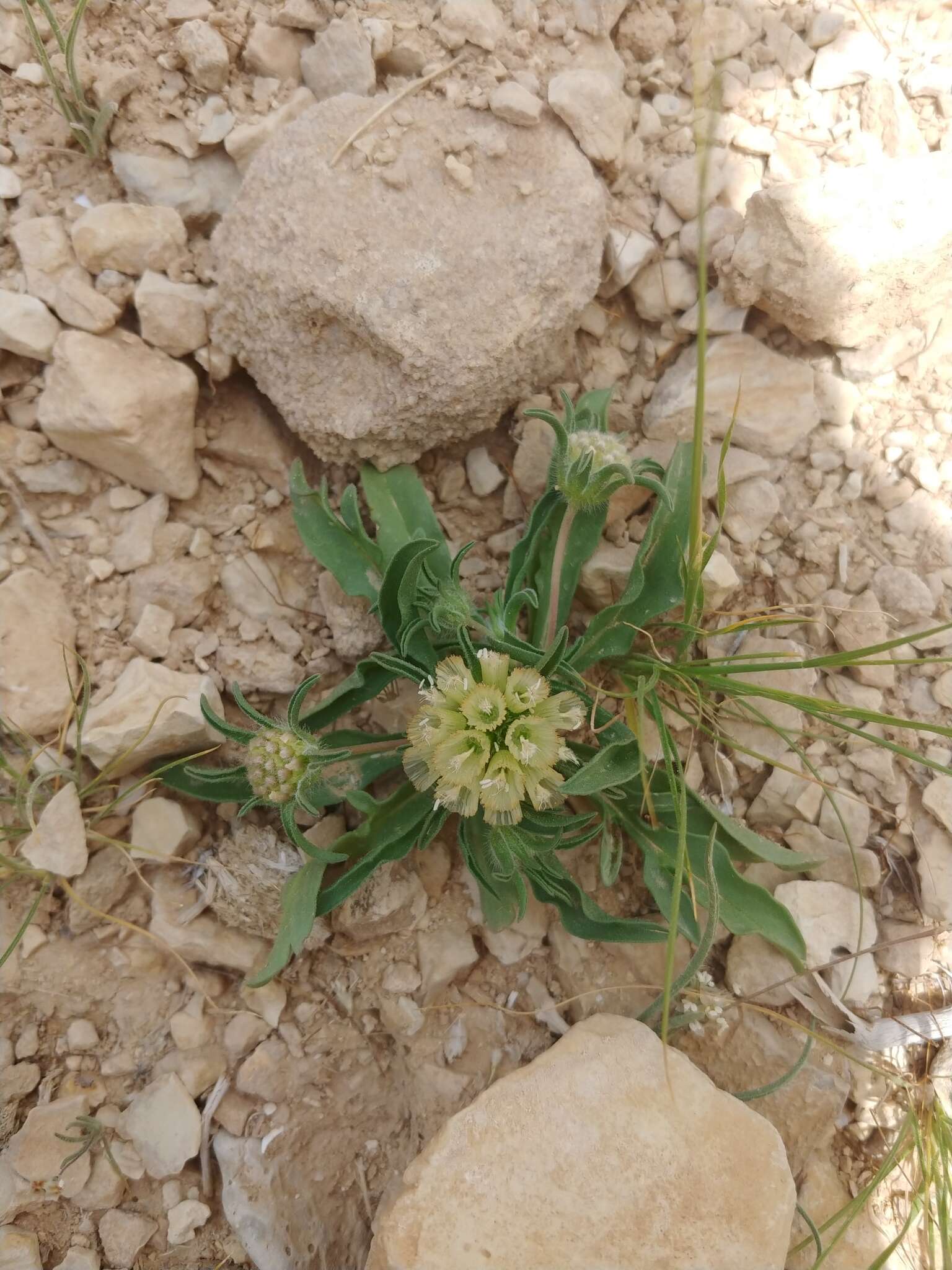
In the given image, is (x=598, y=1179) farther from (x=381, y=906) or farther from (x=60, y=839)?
(x=60, y=839)

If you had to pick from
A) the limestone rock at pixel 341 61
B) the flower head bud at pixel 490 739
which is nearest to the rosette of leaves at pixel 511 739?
the flower head bud at pixel 490 739

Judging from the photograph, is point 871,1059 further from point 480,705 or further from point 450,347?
point 450,347

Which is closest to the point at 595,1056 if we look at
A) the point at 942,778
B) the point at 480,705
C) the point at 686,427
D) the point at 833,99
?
the point at 480,705

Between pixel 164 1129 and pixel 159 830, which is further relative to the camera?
pixel 159 830

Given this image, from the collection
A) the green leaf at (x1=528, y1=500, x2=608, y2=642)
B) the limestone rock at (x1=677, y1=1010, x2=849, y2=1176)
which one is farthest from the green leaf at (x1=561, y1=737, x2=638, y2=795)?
the limestone rock at (x1=677, y1=1010, x2=849, y2=1176)

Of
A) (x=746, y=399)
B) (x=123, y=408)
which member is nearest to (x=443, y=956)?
(x=123, y=408)
